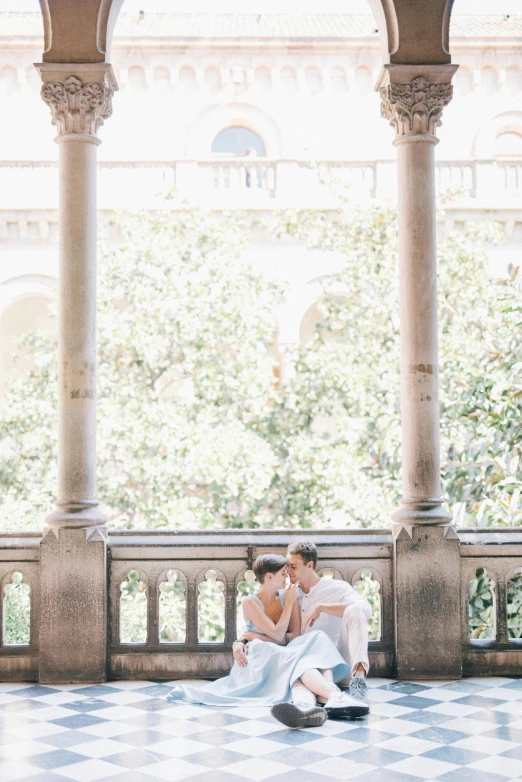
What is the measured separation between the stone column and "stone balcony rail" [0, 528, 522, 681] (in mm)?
134

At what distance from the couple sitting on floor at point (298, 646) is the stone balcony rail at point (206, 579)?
35 cm

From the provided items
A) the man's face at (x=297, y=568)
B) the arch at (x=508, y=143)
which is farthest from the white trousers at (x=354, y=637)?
the arch at (x=508, y=143)

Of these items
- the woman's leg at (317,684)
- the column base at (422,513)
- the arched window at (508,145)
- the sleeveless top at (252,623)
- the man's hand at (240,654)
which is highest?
the arched window at (508,145)

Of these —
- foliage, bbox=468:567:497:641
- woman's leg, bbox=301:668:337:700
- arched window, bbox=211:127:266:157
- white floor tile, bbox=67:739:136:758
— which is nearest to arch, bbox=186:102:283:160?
arched window, bbox=211:127:266:157

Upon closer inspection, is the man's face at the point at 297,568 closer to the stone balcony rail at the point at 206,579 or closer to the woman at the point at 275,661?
the woman at the point at 275,661

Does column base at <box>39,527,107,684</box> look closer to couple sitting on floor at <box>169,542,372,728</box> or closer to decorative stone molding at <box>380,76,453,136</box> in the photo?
couple sitting on floor at <box>169,542,372,728</box>

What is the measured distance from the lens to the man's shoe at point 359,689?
5.19 m

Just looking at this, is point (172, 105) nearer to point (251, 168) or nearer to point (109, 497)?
point (251, 168)

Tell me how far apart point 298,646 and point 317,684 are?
1.05ft

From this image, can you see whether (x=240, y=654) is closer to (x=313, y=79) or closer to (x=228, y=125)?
(x=313, y=79)

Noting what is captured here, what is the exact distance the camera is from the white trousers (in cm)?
542

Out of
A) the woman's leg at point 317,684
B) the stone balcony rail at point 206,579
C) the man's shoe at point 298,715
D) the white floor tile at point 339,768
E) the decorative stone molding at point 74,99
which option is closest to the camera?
the white floor tile at point 339,768

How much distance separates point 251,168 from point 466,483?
526 inches

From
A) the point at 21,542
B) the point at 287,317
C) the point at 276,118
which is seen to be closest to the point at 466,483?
the point at 21,542
